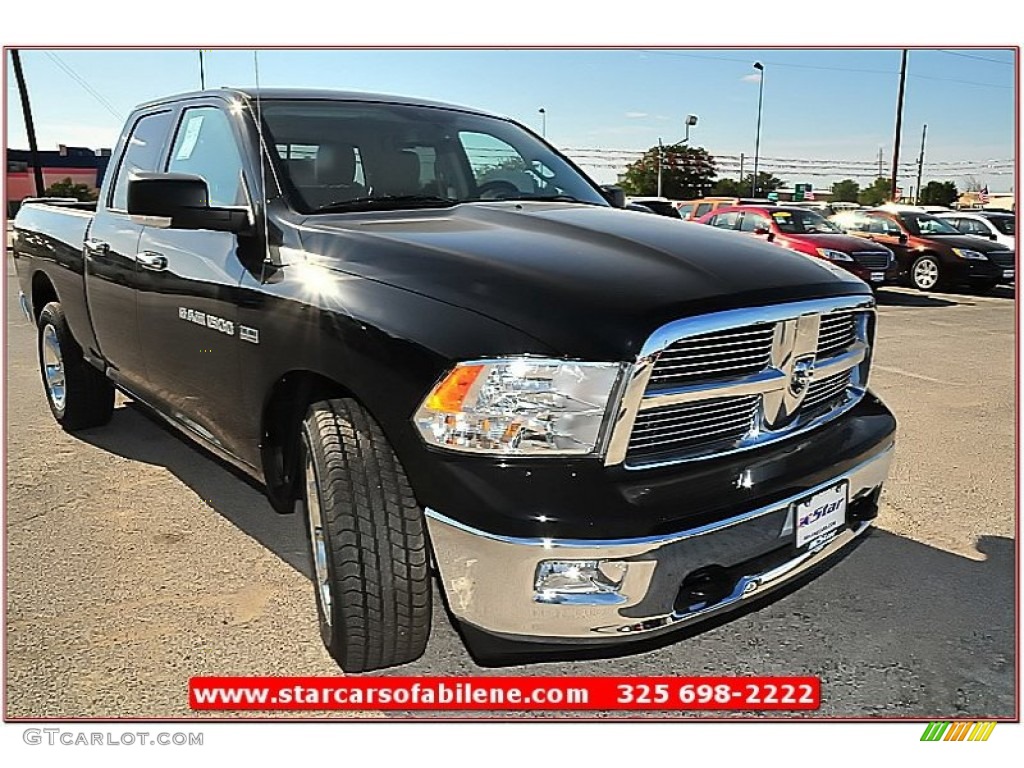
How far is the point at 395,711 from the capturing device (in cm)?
265

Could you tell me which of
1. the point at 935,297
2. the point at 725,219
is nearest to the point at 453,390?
the point at 725,219

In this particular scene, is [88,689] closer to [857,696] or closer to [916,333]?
[857,696]

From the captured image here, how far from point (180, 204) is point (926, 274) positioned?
518 inches

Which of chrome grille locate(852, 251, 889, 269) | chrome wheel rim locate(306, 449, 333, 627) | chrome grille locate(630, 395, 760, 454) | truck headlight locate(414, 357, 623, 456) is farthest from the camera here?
chrome grille locate(852, 251, 889, 269)

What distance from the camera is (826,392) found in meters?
2.86

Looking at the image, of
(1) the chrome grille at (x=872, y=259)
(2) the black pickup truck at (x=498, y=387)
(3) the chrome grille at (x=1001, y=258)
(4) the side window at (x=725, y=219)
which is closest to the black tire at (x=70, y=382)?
(2) the black pickup truck at (x=498, y=387)

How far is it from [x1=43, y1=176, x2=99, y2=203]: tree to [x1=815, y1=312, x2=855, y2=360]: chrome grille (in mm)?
3463

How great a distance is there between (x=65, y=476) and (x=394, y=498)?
8.62 feet

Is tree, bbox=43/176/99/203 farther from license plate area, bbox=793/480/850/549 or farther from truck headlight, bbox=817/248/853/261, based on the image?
truck headlight, bbox=817/248/853/261

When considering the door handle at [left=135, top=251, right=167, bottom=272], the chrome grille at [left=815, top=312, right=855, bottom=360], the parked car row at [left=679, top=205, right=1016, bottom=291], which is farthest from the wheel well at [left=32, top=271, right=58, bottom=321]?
the parked car row at [left=679, top=205, right=1016, bottom=291]

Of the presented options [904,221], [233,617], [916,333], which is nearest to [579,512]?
[233,617]

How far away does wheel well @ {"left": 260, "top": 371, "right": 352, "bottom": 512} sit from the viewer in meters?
2.79

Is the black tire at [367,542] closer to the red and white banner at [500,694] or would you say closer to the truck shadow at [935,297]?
the red and white banner at [500,694]

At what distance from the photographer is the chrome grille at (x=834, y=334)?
2.75 metres
